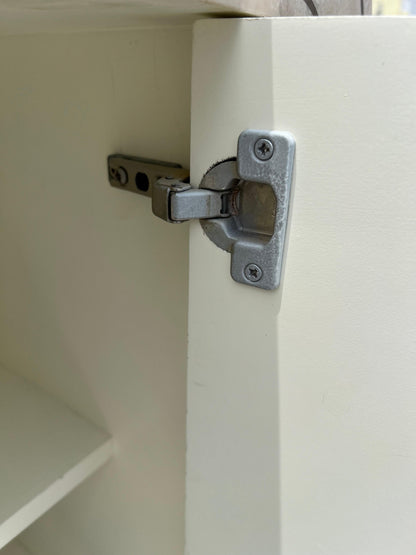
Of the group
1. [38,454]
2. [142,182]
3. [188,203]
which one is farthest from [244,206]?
[38,454]

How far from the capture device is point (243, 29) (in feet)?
1.09

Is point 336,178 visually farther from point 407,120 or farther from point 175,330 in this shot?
point 175,330

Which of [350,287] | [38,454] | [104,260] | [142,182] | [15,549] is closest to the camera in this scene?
[350,287]

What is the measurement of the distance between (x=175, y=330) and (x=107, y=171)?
19 cm

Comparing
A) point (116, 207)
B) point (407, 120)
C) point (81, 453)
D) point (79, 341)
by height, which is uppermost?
point (407, 120)

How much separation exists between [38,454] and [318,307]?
54 cm

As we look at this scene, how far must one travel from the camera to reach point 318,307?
35cm

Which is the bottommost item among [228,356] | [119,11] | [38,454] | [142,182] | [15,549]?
[15,549]

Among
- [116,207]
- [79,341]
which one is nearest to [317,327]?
[116,207]

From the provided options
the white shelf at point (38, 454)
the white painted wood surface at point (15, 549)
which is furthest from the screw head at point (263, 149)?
the white painted wood surface at point (15, 549)

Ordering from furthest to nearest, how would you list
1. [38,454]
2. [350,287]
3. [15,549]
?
[15,549], [38,454], [350,287]

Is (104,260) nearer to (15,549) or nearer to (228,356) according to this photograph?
(228,356)

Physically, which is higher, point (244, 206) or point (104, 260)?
point (244, 206)

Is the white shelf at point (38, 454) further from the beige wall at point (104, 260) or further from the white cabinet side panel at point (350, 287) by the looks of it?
the white cabinet side panel at point (350, 287)
